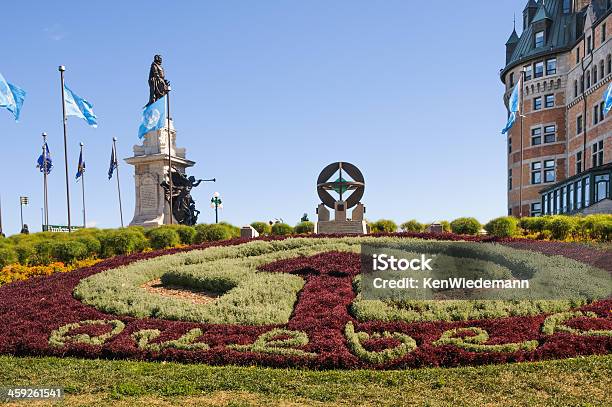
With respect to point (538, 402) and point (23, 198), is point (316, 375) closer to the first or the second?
point (538, 402)

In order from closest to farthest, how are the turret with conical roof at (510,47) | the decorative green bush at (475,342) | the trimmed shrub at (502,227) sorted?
the decorative green bush at (475,342), the trimmed shrub at (502,227), the turret with conical roof at (510,47)

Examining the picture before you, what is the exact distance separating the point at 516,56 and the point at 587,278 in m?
44.1

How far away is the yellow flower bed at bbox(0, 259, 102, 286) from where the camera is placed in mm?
18219

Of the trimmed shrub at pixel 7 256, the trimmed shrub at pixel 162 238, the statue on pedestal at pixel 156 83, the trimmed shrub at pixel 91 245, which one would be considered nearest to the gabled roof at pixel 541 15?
the statue on pedestal at pixel 156 83

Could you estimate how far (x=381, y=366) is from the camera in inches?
346

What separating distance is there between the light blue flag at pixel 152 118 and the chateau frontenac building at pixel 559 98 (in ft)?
82.2

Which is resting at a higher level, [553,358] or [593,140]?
[593,140]

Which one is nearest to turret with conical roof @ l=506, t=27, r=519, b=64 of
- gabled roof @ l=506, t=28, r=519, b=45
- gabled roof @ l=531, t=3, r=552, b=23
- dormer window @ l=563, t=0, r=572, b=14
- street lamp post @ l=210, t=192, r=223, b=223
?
gabled roof @ l=506, t=28, r=519, b=45

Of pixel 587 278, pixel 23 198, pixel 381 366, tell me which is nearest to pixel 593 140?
pixel 587 278

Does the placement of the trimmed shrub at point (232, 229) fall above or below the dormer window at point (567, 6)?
below

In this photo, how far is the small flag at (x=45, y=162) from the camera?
42.7m

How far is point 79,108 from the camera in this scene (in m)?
29.0

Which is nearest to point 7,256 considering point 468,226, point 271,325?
point 271,325

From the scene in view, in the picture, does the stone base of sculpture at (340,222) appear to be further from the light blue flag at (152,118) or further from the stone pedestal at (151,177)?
the light blue flag at (152,118)
